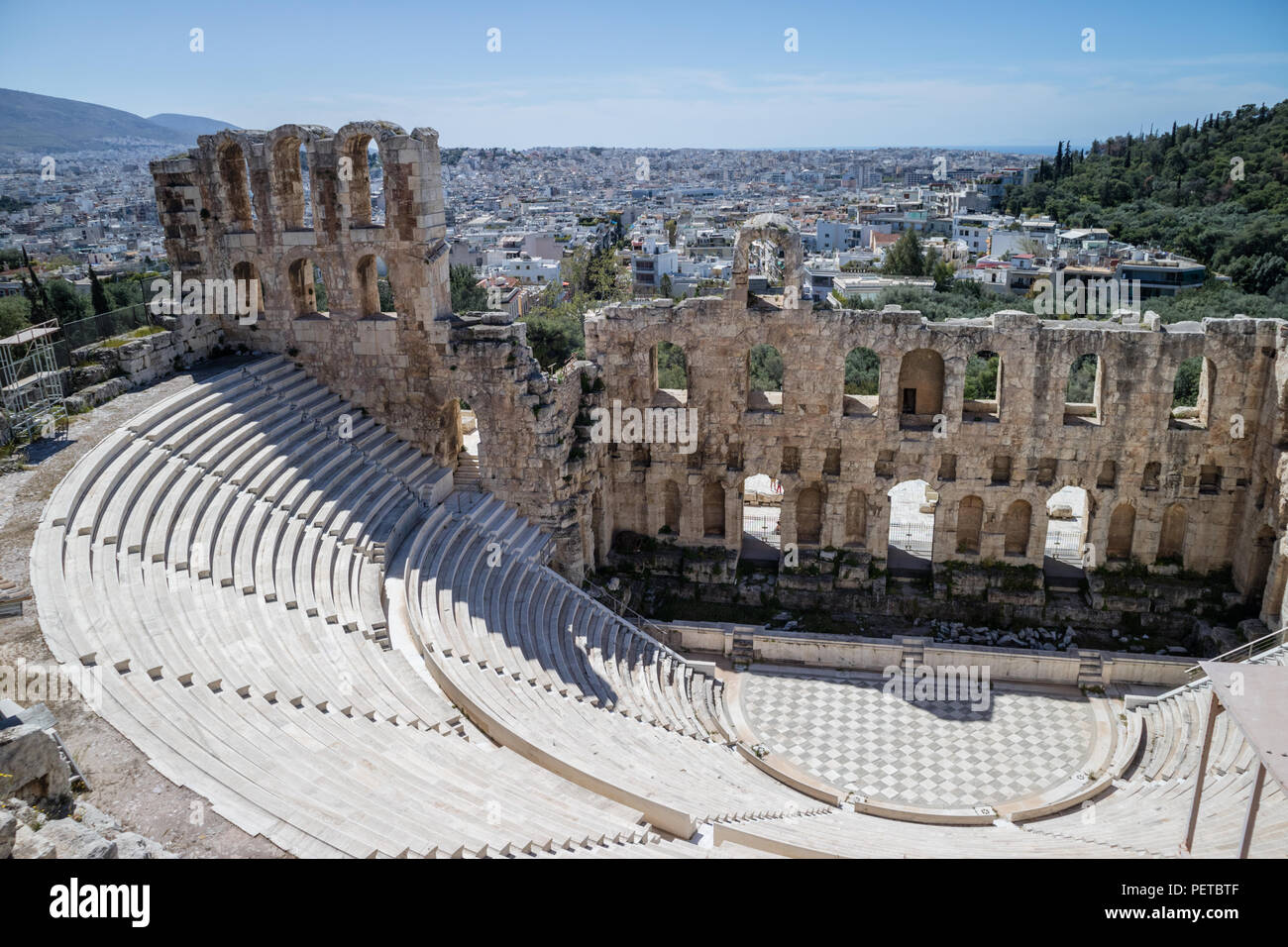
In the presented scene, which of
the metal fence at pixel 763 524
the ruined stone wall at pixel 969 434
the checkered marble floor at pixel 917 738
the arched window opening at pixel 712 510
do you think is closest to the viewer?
the checkered marble floor at pixel 917 738

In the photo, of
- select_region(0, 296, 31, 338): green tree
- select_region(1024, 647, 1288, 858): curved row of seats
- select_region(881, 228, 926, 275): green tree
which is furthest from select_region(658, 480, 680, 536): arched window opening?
select_region(881, 228, 926, 275): green tree

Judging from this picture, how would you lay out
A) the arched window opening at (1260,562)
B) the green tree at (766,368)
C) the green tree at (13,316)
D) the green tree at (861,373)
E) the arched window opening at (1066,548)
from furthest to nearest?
the green tree at (766,368)
the green tree at (861,373)
the green tree at (13,316)
the arched window opening at (1066,548)
the arched window opening at (1260,562)

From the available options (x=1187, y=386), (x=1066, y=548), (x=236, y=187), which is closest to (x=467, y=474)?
(x=236, y=187)

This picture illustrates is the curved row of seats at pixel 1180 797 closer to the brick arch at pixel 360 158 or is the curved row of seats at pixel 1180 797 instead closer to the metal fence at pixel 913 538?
the metal fence at pixel 913 538

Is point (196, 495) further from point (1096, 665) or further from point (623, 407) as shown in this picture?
point (1096, 665)

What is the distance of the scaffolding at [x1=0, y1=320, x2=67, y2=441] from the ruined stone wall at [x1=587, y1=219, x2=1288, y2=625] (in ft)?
41.0

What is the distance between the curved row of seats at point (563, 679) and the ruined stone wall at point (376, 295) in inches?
78.2

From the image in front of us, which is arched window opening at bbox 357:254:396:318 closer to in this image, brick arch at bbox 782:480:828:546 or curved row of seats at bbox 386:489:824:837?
curved row of seats at bbox 386:489:824:837

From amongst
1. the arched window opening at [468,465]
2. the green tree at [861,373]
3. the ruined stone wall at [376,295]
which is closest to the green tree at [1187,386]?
the green tree at [861,373]

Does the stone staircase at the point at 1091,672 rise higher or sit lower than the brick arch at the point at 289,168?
lower

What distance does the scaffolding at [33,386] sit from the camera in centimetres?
1828

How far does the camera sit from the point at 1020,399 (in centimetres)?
2345

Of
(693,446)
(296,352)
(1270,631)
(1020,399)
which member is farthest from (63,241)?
(1270,631)

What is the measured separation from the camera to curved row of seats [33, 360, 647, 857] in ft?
35.6
